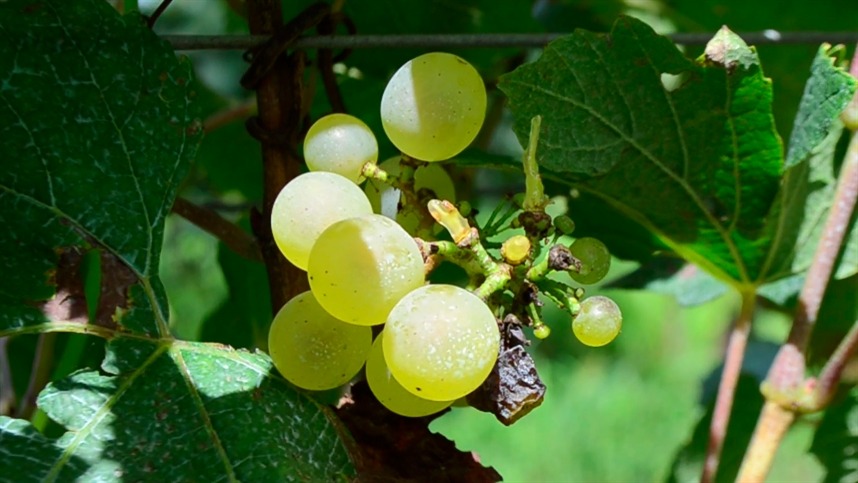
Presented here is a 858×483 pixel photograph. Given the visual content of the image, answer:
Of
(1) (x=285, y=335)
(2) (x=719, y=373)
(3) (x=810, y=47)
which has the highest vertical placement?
(1) (x=285, y=335)

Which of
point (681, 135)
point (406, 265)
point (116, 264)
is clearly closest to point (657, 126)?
point (681, 135)

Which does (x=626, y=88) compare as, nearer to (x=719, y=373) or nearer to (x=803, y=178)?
(x=803, y=178)

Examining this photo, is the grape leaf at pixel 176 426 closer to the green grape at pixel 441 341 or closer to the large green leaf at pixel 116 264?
the large green leaf at pixel 116 264

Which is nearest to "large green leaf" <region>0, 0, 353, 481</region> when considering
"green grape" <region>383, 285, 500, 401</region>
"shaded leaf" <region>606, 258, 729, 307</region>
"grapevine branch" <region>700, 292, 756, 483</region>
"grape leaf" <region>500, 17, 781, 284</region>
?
"green grape" <region>383, 285, 500, 401</region>

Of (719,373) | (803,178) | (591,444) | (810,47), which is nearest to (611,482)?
(591,444)

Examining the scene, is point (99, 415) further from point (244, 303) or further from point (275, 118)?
point (244, 303)

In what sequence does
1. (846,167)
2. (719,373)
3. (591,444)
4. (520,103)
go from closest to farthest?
(520,103), (846,167), (719,373), (591,444)
